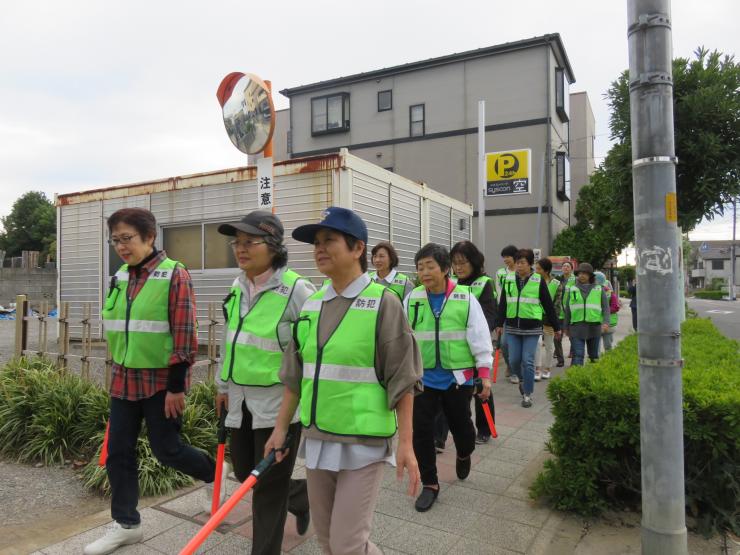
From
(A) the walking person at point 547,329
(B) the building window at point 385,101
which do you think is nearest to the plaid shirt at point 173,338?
(A) the walking person at point 547,329

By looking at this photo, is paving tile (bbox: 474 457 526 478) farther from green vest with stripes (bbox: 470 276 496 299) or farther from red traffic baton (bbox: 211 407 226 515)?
red traffic baton (bbox: 211 407 226 515)

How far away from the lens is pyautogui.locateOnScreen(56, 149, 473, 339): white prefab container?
9.27 metres

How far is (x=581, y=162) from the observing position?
32.3 meters

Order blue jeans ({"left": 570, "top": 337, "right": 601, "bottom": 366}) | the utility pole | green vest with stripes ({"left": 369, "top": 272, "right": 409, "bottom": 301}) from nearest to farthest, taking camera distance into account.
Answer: the utility pole → green vest with stripes ({"left": 369, "top": 272, "right": 409, "bottom": 301}) → blue jeans ({"left": 570, "top": 337, "right": 601, "bottom": 366})

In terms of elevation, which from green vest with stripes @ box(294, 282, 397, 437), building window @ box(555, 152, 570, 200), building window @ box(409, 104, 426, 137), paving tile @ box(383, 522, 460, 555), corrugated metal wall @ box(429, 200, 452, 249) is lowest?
paving tile @ box(383, 522, 460, 555)

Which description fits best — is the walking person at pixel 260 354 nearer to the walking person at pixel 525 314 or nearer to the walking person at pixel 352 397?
the walking person at pixel 352 397

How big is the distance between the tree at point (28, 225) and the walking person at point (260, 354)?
6221 centimetres

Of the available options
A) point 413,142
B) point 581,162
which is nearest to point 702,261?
point 581,162

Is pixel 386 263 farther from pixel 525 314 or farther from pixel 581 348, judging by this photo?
pixel 581 348

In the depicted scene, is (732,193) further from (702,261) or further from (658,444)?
(702,261)

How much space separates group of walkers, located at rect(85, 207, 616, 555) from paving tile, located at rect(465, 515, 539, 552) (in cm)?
40

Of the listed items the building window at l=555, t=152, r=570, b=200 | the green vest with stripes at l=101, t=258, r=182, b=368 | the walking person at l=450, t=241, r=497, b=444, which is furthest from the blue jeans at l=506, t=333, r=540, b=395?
→ the building window at l=555, t=152, r=570, b=200

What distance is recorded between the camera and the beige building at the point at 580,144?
1272 inches

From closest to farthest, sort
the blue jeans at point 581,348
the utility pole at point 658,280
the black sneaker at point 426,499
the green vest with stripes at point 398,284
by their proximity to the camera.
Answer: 1. the utility pole at point 658,280
2. the black sneaker at point 426,499
3. the green vest with stripes at point 398,284
4. the blue jeans at point 581,348
